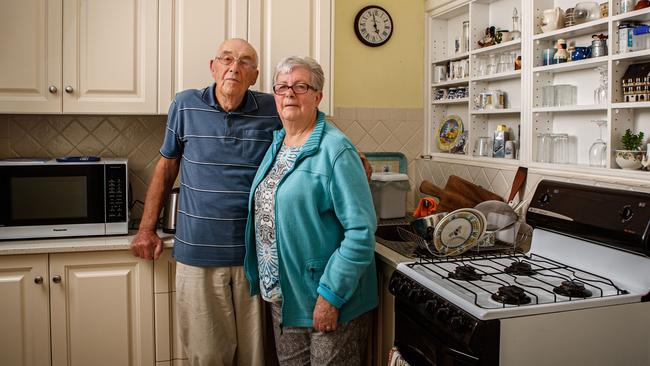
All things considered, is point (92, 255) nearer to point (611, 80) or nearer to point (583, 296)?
point (583, 296)

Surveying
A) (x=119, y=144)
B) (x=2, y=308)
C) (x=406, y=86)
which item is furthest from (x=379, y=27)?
(x=2, y=308)

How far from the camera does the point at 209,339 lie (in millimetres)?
2115

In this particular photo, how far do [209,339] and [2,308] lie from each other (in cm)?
84

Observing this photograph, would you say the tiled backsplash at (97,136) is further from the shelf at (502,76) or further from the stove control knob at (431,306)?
the stove control knob at (431,306)

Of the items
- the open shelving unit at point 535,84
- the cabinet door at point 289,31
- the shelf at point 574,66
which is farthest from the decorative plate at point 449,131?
the cabinet door at point 289,31

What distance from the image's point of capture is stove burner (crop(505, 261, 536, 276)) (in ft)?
5.85

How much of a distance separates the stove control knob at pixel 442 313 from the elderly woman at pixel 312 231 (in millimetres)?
280

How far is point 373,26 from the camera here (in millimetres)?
3039

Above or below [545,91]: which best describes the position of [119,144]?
below

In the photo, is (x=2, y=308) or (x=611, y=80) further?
(x=2, y=308)

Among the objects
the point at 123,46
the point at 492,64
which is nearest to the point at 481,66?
the point at 492,64

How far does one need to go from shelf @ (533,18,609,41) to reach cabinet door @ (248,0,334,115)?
923 mm

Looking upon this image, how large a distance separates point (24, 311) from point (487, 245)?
1874mm

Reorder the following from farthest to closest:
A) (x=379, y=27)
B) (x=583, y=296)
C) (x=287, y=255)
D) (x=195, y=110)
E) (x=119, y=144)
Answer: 1. (x=379, y=27)
2. (x=119, y=144)
3. (x=195, y=110)
4. (x=287, y=255)
5. (x=583, y=296)
